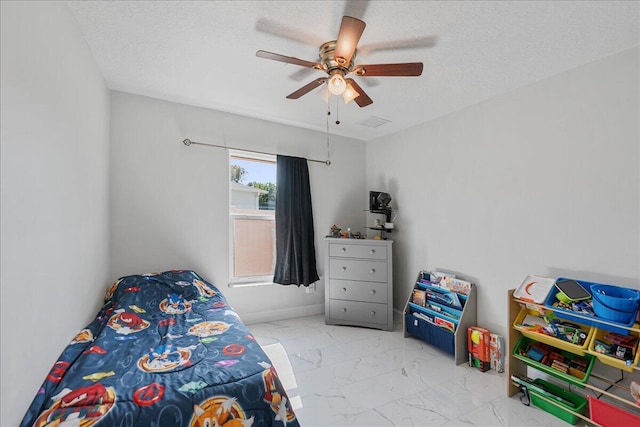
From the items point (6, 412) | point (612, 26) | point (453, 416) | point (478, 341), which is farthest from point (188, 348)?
point (612, 26)

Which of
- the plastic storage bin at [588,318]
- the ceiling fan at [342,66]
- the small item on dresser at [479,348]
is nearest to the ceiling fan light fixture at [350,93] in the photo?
the ceiling fan at [342,66]

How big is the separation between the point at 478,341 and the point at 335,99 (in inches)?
99.7

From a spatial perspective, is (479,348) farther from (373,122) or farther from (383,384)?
(373,122)

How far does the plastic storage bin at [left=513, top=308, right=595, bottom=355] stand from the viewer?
175cm

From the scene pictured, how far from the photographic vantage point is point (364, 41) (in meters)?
1.84

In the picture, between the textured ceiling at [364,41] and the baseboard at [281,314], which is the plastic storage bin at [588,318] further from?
the baseboard at [281,314]

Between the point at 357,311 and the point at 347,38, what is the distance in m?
2.72

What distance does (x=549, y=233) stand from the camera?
7.25ft

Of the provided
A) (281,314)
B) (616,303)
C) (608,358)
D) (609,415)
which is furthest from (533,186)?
(281,314)

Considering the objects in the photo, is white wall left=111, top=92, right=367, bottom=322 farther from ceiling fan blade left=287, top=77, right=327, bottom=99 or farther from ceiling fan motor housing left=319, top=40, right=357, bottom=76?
ceiling fan motor housing left=319, top=40, right=357, bottom=76

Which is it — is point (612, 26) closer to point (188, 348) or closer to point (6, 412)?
point (188, 348)

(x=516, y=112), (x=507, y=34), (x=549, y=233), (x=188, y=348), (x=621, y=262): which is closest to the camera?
(x=188, y=348)

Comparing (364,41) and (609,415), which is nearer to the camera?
(609,415)

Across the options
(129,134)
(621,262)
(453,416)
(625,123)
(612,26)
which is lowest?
(453,416)
